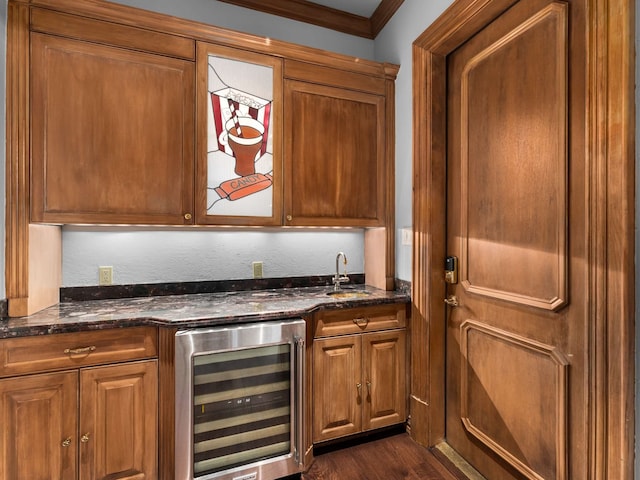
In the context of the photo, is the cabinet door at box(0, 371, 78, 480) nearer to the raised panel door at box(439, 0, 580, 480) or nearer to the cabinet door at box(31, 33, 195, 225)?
the cabinet door at box(31, 33, 195, 225)

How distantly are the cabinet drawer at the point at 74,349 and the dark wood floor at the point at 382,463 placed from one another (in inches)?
43.7

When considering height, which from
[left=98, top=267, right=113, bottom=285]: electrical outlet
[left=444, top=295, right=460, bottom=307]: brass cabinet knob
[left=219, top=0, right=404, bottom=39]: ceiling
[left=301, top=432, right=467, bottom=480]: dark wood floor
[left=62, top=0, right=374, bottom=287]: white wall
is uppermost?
[left=219, top=0, right=404, bottom=39]: ceiling

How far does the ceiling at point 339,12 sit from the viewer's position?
239 cm

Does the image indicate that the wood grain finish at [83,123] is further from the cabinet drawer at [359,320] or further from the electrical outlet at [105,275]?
the cabinet drawer at [359,320]

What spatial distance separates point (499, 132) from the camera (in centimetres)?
169

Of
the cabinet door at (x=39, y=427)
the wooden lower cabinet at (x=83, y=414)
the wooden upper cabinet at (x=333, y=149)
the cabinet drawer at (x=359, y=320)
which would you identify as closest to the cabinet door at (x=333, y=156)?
the wooden upper cabinet at (x=333, y=149)

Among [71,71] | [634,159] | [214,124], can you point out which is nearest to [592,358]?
[634,159]

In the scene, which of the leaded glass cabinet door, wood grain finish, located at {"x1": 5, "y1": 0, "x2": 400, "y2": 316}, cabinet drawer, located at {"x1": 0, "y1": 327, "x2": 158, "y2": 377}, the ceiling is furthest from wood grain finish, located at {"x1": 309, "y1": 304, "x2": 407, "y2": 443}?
the ceiling

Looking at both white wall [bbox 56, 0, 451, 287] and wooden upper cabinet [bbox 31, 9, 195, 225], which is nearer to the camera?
wooden upper cabinet [bbox 31, 9, 195, 225]

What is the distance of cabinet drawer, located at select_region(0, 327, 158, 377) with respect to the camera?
1.42m

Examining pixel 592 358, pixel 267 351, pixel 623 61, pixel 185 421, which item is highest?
pixel 623 61

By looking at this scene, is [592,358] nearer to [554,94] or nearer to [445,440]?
[554,94]

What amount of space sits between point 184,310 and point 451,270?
4.99 ft

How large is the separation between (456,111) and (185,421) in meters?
2.20
